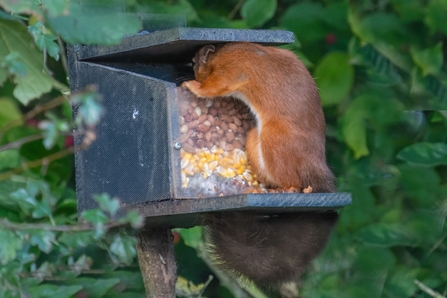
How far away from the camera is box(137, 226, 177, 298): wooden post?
203 cm

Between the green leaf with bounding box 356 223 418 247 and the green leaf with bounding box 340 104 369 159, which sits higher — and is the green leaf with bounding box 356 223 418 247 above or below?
below

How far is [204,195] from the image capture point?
189cm

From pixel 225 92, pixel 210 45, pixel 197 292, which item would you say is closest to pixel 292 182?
pixel 225 92

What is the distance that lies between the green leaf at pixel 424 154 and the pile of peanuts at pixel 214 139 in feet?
3.29

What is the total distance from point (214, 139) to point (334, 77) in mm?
1151

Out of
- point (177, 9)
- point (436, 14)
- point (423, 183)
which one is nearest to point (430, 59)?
point (436, 14)

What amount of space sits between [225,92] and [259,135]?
0.14 meters

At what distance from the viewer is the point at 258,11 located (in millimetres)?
2805

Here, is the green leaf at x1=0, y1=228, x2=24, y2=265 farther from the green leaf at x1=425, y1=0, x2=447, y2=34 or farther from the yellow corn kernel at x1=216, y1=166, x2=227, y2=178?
the green leaf at x1=425, y1=0, x2=447, y2=34

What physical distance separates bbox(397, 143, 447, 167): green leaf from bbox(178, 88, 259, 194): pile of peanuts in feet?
3.29

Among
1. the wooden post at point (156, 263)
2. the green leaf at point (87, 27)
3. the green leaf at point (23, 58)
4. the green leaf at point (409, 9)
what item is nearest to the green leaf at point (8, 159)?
the green leaf at point (23, 58)

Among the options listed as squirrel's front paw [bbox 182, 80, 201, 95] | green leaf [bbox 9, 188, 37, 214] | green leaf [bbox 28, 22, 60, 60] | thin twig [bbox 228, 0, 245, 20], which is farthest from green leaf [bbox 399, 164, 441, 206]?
green leaf [bbox 9, 188, 37, 214]

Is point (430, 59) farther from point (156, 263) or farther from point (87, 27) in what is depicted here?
point (87, 27)

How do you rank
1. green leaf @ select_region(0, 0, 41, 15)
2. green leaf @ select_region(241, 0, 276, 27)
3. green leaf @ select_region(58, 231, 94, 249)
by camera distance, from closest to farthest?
green leaf @ select_region(0, 0, 41, 15)
green leaf @ select_region(58, 231, 94, 249)
green leaf @ select_region(241, 0, 276, 27)
